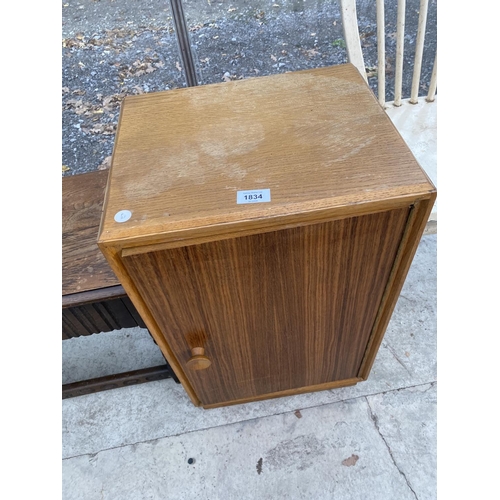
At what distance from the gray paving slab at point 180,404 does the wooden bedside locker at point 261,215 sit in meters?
0.38

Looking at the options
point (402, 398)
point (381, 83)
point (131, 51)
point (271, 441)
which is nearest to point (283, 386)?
point (271, 441)

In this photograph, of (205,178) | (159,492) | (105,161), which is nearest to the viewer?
(205,178)

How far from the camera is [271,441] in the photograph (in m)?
1.31

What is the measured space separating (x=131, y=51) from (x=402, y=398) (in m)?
2.07

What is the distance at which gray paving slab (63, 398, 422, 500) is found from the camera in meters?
1.22

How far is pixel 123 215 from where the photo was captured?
70 centimetres

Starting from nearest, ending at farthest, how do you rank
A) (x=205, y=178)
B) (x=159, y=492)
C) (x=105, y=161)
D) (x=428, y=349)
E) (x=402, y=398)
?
(x=205, y=178) → (x=159, y=492) → (x=402, y=398) → (x=428, y=349) → (x=105, y=161)

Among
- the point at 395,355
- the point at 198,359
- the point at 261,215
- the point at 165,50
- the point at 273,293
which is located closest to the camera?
the point at 261,215

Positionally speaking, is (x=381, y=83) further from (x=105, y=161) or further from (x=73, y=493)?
(x=73, y=493)

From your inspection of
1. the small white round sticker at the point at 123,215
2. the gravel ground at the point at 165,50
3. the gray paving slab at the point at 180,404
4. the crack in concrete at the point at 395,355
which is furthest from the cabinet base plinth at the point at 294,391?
the gravel ground at the point at 165,50

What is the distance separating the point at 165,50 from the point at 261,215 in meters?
1.80

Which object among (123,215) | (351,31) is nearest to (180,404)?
(123,215)

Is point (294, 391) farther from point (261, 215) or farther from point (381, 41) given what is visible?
point (381, 41)

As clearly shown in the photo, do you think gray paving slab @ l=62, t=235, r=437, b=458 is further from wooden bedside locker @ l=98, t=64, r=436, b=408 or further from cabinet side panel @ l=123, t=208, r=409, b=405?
wooden bedside locker @ l=98, t=64, r=436, b=408
